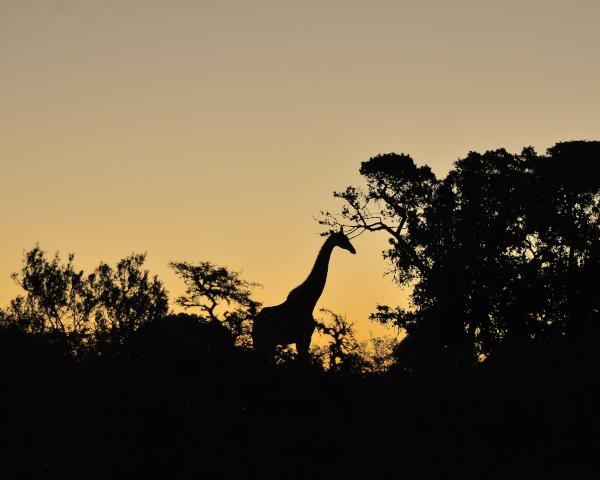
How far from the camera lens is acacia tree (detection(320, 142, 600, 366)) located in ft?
149

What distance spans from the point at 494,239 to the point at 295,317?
20827 mm

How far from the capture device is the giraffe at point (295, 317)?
28531 mm

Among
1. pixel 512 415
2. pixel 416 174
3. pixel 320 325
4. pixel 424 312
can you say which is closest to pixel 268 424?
pixel 320 325

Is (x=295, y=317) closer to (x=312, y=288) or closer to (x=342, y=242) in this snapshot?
(x=312, y=288)

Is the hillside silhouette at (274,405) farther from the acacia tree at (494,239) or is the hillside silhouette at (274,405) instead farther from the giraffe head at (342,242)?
the acacia tree at (494,239)

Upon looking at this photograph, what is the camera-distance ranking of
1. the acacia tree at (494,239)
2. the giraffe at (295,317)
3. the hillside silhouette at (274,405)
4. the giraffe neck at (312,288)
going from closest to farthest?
the hillside silhouette at (274,405)
the giraffe at (295,317)
the giraffe neck at (312,288)
the acacia tree at (494,239)

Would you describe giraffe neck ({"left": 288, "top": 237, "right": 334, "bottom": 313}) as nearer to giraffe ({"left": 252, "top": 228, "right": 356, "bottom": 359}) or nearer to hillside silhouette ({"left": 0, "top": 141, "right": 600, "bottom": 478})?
giraffe ({"left": 252, "top": 228, "right": 356, "bottom": 359})

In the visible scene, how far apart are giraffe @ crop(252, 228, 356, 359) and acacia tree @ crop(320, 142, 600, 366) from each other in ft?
49.9

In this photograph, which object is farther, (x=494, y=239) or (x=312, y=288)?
(x=494, y=239)

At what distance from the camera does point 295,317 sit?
29.1 metres

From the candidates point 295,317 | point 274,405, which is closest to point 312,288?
point 295,317

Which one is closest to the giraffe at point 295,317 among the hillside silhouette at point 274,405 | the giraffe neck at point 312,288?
the giraffe neck at point 312,288

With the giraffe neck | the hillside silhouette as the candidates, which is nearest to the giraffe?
the giraffe neck

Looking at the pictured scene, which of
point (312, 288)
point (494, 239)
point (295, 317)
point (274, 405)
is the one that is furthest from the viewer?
point (494, 239)
